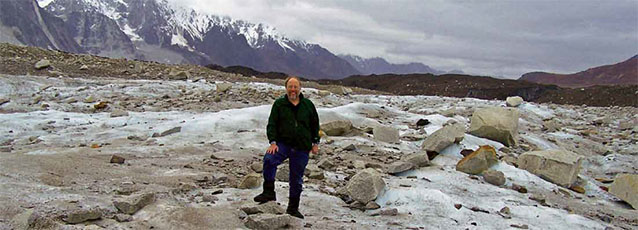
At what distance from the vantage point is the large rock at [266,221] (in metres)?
4.40

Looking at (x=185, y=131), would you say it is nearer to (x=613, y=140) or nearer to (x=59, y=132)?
(x=59, y=132)

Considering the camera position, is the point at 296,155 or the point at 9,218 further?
the point at 296,155

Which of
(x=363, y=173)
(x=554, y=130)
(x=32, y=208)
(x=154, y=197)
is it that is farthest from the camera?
(x=554, y=130)

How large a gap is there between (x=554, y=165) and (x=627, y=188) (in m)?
1.15

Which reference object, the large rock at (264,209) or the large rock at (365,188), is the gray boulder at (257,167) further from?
the large rock at (264,209)

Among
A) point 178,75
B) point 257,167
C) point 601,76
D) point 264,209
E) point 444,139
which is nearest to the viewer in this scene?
point 264,209

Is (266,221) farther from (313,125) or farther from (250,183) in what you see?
(250,183)

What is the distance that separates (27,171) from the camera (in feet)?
17.5

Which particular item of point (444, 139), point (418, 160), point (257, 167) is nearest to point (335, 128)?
point (444, 139)

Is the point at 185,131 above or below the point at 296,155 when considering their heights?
below

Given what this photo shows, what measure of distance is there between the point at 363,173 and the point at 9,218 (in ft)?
13.0

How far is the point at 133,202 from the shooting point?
454cm

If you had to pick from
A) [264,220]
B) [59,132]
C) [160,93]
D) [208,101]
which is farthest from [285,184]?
[160,93]

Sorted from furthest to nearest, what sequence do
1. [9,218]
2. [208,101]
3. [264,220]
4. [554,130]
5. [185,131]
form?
[554,130] < [208,101] < [185,131] < [264,220] < [9,218]
